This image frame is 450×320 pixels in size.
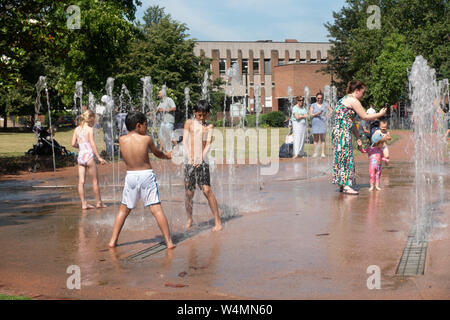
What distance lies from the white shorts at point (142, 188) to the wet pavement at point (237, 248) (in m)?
0.60

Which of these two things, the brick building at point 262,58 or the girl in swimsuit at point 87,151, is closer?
the girl in swimsuit at point 87,151

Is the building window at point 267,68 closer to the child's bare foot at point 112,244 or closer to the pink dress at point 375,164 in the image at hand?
the pink dress at point 375,164

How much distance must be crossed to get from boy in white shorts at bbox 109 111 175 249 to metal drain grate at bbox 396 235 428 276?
264 centimetres

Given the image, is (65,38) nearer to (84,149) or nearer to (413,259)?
(84,149)

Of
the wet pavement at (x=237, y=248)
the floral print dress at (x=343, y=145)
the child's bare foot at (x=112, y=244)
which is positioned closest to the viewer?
the wet pavement at (x=237, y=248)

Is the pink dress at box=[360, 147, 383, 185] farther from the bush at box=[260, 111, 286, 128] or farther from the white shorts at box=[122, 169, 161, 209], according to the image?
the bush at box=[260, 111, 286, 128]

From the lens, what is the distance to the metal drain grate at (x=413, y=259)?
5766 millimetres

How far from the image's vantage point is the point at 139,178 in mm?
7117

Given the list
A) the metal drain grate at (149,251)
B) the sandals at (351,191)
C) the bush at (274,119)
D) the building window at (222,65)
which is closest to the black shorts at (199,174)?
the metal drain grate at (149,251)

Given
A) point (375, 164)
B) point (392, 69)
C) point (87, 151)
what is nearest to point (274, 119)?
point (392, 69)

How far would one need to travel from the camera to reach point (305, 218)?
8.80m

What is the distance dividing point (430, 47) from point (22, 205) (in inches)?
1684

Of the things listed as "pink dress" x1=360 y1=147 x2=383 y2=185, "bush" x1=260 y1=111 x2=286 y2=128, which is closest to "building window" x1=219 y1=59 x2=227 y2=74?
"bush" x1=260 y1=111 x2=286 y2=128
